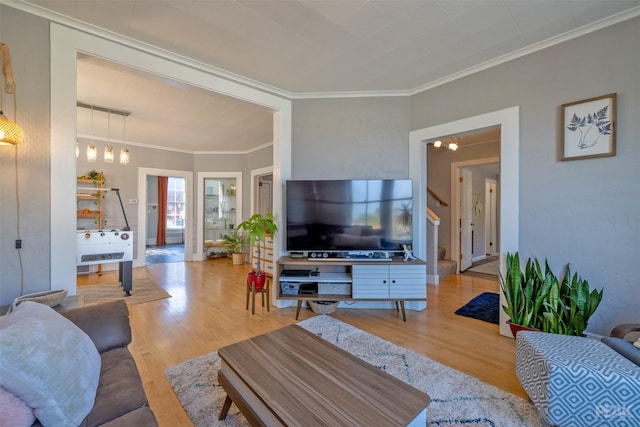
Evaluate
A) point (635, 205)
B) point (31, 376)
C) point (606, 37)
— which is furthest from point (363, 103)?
point (31, 376)

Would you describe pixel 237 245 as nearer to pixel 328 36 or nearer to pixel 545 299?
pixel 328 36

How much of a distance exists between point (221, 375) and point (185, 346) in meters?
1.10

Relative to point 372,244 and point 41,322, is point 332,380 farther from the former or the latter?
point 372,244

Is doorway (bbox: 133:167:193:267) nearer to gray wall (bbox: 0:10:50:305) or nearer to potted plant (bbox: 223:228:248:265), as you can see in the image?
potted plant (bbox: 223:228:248:265)

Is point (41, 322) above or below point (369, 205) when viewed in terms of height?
below

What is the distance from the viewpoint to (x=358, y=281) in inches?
117

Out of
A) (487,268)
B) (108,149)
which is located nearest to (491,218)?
(487,268)

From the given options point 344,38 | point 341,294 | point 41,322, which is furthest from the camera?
point 341,294

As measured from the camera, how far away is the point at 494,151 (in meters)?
4.97

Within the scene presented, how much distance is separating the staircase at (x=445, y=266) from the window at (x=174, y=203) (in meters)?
8.55

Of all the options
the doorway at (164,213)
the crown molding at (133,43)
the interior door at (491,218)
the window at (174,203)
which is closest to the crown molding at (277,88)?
the crown molding at (133,43)

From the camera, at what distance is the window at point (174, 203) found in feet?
30.7

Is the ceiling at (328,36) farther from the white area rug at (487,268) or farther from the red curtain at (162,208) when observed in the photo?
the red curtain at (162,208)

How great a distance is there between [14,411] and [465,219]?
20.4 ft
